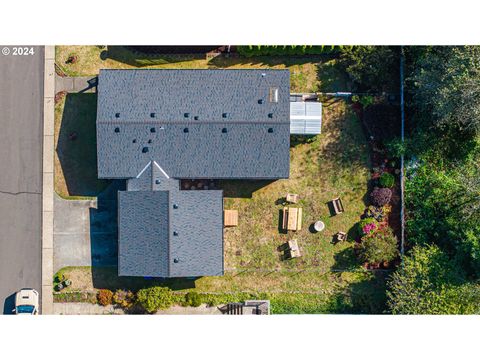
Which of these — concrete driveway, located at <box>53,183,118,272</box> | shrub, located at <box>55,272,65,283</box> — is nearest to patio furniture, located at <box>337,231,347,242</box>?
concrete driveway, located at <box>53,183,118,272</box>

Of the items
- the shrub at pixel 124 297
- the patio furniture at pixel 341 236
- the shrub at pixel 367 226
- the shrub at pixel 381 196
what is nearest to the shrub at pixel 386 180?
the shrub at pixel 381 196

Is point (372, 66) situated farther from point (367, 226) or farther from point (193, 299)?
point (193, 299)

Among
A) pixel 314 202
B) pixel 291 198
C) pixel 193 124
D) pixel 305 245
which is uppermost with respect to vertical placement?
pixel 193 124

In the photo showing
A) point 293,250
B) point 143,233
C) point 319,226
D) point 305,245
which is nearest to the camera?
point 143,233

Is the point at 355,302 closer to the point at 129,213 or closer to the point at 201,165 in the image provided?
the point at 201,165

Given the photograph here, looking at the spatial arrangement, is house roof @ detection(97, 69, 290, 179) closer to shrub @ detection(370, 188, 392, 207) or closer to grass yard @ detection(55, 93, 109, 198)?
grass yard @ detection(55, 93, 109, 198)

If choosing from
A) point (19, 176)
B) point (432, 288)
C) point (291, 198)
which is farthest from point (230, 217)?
point (19, 176)

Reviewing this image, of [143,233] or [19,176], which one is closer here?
[143,233]
